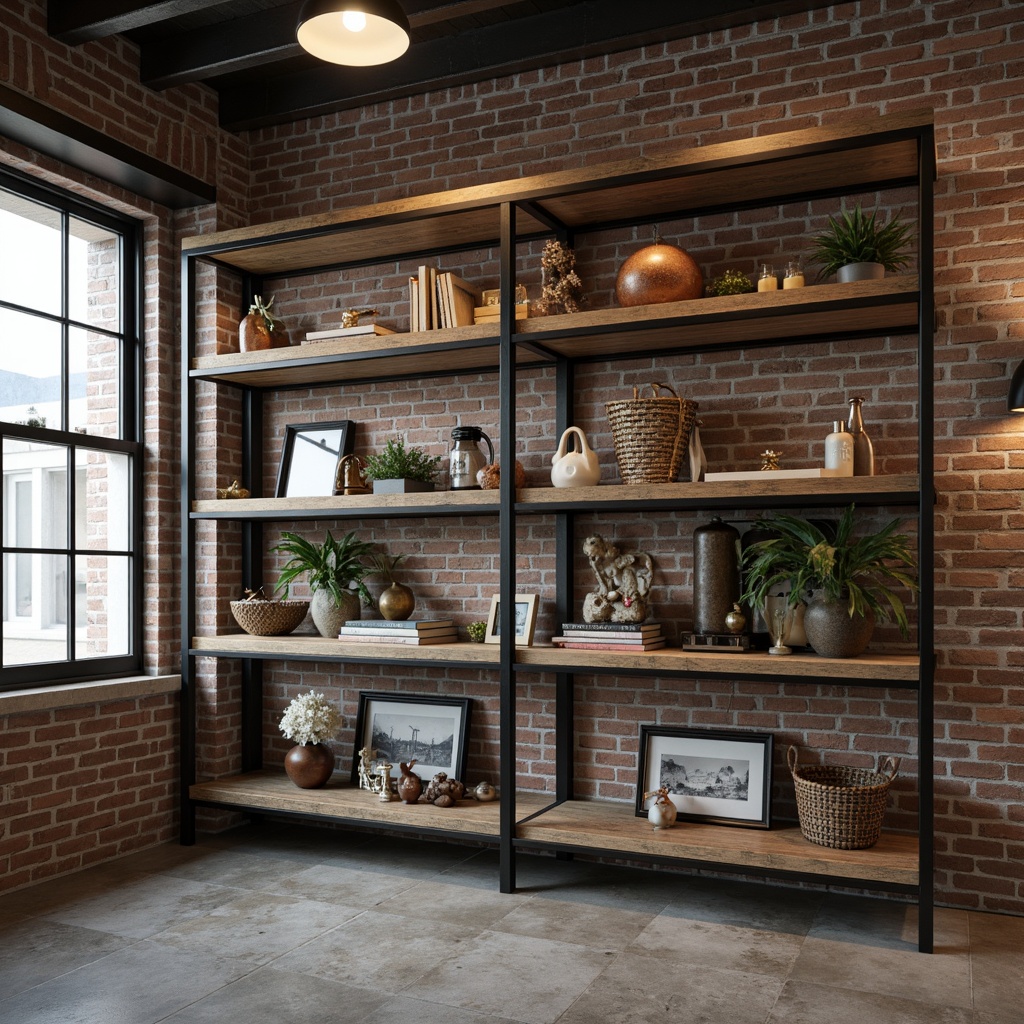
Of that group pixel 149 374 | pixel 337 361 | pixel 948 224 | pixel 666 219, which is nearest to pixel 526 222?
pixel 666 219

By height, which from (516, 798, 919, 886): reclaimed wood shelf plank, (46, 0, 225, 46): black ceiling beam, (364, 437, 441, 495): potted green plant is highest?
(46, 0, 225, 46): black ceiling beam

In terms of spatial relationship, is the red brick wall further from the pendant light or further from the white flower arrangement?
the pendant light

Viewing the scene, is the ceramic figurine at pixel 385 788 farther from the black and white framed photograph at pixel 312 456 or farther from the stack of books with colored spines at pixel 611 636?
the black and white framed photograph at pixel 312 456

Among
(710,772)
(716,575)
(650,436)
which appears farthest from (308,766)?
(650,436)

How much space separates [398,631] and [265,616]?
0.67 m

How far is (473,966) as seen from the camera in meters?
2.90

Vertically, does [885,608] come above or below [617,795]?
above

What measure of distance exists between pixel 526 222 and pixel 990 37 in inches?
70.6

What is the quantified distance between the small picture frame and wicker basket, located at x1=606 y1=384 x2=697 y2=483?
0.70 metres

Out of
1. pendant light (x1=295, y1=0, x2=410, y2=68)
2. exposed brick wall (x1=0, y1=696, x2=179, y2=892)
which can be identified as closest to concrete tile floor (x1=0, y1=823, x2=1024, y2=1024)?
exposed brick wall (x1=0, y1=696, x2=179, y2=892)

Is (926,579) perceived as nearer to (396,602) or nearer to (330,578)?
(396,602)

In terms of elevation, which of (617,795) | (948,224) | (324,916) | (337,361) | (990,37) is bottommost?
(324,916)

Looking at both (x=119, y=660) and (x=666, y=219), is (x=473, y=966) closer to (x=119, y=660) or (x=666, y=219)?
(x=119, y=660)

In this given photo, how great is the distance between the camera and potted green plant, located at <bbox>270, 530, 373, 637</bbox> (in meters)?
4.14
